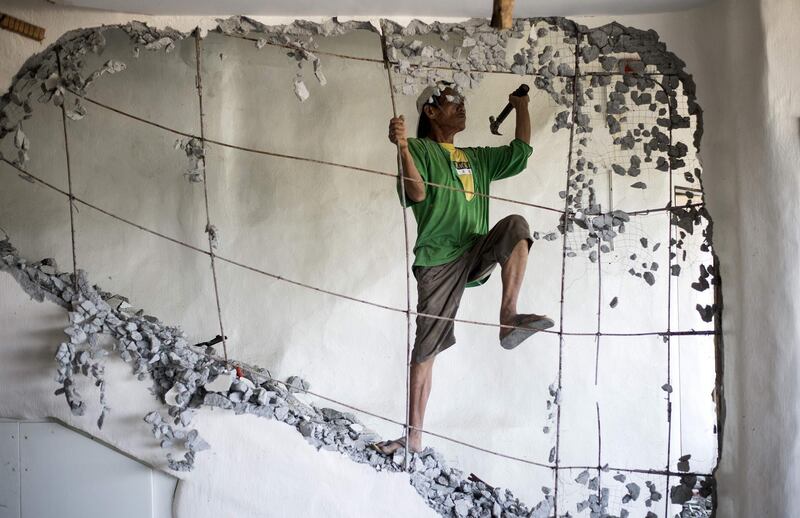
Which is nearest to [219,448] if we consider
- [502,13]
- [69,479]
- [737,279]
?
[69,479]

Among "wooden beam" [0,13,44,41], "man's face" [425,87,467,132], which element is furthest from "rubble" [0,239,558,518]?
"man's face" [425,87,467,132]

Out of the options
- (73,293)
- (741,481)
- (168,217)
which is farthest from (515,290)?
(168,217)

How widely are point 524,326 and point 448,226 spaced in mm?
609

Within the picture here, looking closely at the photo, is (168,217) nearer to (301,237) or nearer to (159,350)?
(301,237)

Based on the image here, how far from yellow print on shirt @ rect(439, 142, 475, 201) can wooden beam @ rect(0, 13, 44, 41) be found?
1.87 meters

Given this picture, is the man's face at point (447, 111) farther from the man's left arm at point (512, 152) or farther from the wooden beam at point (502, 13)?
the wooden beam at point (502, 13)

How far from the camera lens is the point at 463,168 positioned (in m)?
3.71

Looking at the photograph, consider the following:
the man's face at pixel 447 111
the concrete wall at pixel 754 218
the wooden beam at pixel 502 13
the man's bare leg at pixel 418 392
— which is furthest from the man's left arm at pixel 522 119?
the wooden beam at pixel 502 13

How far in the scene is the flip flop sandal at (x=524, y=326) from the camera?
333cm

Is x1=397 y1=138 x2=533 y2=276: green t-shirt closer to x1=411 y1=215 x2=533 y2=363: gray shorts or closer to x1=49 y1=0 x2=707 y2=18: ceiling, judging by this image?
x1=411 y1=215 x2=533 y2=363: gray shorts

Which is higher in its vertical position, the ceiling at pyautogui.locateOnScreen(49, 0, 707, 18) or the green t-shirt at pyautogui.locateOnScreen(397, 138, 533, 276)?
the ceiling at pyautogui.locateOnScreen(49, 0, 707, 18)

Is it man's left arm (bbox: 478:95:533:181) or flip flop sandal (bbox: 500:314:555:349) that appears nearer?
flip flop sandal (bbox: 500:314:555:349)

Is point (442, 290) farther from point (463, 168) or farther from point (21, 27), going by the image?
point (21, 27)

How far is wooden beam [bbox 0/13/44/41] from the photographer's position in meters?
3.41
